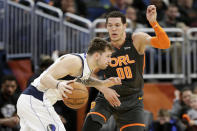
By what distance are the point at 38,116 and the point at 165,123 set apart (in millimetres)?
4003

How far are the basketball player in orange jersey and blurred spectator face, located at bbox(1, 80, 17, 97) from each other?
3.05m

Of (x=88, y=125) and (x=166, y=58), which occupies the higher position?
(x=166, y=58)

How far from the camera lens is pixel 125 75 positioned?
715cm

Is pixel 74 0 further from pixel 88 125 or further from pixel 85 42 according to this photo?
pixel 88 125

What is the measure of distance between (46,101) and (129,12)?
574 cm

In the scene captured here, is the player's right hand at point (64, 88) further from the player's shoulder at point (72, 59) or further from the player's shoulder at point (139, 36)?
the player's shoulder at point (139, 36)

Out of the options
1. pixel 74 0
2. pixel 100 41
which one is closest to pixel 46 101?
pixel 100 41

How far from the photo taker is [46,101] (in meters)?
6.21

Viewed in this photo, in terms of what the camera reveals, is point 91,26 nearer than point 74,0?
Yes

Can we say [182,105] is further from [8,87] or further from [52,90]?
[52,90]

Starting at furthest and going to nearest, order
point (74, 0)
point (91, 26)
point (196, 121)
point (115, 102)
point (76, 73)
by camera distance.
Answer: point (74, 0), point (91, 26), point (196, 121), point (115, 102), point (76, 73)

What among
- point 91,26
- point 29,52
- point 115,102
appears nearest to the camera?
point 115,102

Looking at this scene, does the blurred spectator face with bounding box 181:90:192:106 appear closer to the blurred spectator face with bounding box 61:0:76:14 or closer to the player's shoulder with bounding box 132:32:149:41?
the player's shoulder with bounding box 132:32:149:41

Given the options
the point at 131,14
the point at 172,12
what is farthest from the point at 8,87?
the point at 172,12
